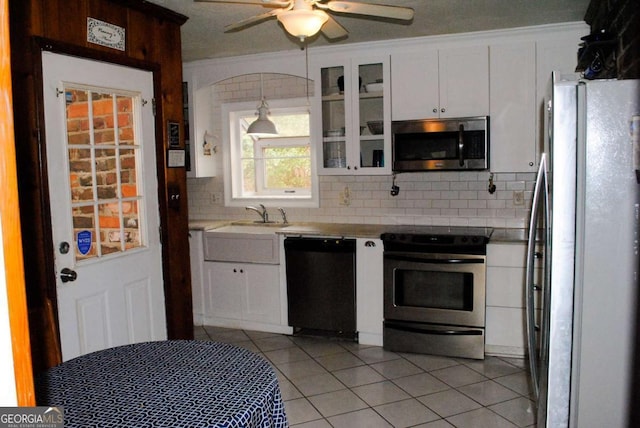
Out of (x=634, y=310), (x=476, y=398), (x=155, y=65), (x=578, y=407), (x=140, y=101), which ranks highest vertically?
(x=155, y=65)

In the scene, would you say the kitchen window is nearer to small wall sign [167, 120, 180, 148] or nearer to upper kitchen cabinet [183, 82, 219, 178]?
upper kitchen cabinet [183, 82, 219, 178]

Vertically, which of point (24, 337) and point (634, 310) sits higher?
point (24, 337)

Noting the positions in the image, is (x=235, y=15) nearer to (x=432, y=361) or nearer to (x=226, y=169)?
(x=226, y=169)

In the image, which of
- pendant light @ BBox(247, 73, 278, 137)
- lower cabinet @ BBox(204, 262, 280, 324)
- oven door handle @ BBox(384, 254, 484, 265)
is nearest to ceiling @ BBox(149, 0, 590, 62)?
pendant light @ BBox(247, 73, 278, 137)

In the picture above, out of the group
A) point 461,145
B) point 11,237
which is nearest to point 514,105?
point 461,145

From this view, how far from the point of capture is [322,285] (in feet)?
13.3

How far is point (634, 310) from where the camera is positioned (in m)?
1.72

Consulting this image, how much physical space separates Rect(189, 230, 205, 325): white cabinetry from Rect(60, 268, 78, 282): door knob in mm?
1864

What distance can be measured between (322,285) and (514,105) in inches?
79.3

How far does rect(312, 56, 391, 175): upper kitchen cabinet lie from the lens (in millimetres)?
4086

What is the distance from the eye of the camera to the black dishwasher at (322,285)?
3.97 metres

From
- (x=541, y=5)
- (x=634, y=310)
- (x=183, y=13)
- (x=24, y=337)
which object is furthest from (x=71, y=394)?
(x=541, y=5)

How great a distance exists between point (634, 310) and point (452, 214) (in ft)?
8.43

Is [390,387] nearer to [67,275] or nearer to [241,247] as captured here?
[241,247]
